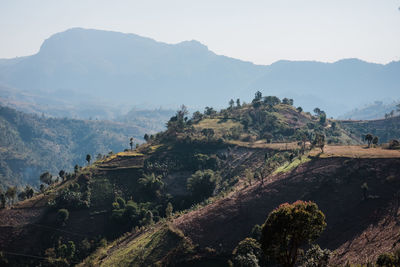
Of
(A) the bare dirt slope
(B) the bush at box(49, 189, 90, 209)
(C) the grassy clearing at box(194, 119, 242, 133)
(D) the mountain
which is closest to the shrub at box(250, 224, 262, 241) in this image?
(D) the mountain

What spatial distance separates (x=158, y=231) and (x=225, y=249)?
16.7 meters

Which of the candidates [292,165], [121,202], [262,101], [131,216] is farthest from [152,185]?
[262,101]

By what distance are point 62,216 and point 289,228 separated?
71271mm

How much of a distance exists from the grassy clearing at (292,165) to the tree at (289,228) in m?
51.4

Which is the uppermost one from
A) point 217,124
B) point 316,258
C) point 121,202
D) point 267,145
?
point 217,124

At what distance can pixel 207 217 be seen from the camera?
71062 mm

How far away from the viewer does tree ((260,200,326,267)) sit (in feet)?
105

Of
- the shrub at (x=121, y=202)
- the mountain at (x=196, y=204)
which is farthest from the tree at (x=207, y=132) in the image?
the shrub at (x=121, y=202)

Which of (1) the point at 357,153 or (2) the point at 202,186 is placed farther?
(2) the point at 202,186

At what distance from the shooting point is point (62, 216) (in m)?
85.1

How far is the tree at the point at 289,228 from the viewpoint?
1258 inches

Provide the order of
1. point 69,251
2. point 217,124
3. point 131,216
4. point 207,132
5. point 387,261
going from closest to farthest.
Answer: point 387,261 < point 69,251 < point 131,216 < point 207,132 < point 217,124

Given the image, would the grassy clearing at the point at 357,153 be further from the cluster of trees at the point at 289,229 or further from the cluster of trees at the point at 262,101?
the cluster of trees at the point at 262,101

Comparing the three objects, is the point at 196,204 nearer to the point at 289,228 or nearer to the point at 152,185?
the point at 152,185
